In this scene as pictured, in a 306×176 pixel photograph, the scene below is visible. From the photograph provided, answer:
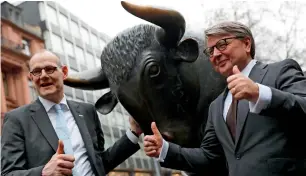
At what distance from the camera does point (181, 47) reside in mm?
3355

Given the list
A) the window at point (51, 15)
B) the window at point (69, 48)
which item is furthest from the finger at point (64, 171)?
the window at point (69, 48)

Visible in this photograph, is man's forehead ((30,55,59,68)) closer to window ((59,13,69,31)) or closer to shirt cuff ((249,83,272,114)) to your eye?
shirt cuff ((249,83,272,114))

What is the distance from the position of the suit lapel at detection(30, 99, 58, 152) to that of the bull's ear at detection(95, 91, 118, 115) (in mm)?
901

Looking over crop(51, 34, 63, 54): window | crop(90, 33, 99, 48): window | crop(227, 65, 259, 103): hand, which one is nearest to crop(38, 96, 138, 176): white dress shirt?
crop(227, 65, 259, 103): hand

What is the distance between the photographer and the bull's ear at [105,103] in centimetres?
377

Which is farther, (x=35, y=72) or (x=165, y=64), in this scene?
(x=165, y=64)

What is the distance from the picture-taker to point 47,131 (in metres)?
2.76

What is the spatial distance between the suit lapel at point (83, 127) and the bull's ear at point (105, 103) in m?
0.74

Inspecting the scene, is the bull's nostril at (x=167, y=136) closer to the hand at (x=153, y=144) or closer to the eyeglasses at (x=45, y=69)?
the hand at (x=153, y=144)

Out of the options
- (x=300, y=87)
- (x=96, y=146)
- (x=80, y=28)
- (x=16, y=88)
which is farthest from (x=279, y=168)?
(x=80, y=28)

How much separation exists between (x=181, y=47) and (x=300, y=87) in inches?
53.8

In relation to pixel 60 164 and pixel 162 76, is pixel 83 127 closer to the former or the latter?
pixel 60 164

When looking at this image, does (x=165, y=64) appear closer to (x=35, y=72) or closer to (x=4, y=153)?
(x=35, y=72)

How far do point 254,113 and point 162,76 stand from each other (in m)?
1.06
